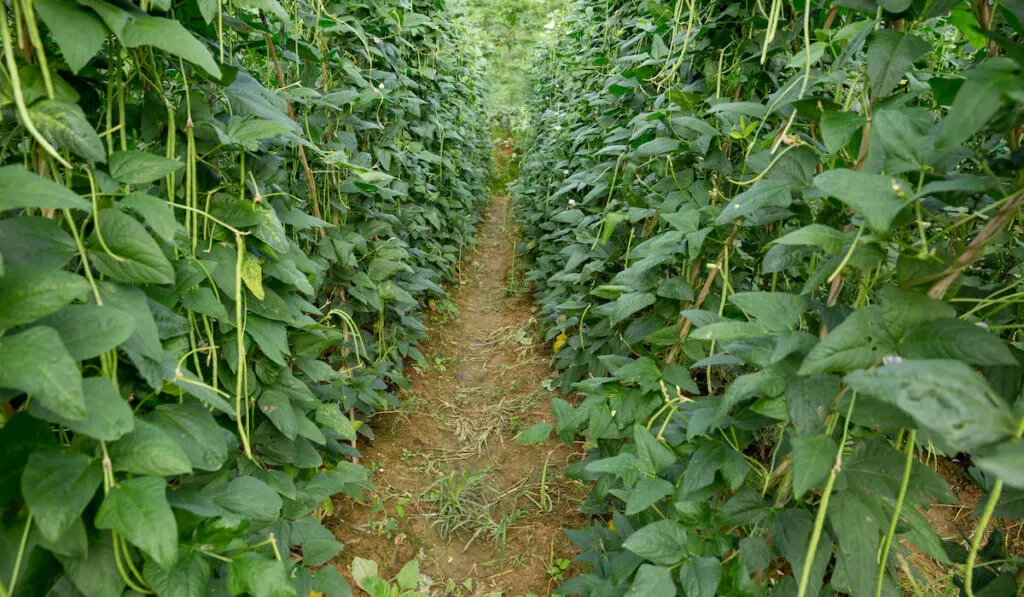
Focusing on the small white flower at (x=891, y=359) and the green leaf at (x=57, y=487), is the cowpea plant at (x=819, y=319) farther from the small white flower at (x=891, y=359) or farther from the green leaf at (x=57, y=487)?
the green leaf at (x=57, y=487)

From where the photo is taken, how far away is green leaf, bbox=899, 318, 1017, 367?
0.78 m

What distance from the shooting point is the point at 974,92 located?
714 mm

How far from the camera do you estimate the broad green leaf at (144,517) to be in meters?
0.78

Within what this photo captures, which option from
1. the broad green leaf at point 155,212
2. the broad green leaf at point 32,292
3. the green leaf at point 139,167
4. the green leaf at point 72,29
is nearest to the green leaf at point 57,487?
the broad green leaf at point 32,292

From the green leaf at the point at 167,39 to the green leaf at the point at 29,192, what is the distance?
0.27m

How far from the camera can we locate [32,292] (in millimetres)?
721

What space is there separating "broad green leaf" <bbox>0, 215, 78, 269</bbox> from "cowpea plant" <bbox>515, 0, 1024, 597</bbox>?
1.18m

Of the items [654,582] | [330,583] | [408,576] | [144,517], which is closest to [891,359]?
[654,582]

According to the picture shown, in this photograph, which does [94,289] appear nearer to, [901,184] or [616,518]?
[901,184]

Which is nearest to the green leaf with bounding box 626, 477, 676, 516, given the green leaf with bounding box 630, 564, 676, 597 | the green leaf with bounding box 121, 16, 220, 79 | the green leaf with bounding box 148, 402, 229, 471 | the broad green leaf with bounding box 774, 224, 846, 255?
the green leaf with bounding box 630, 564, 676, 597

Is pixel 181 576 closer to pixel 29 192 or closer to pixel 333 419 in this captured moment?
pixel 29 192

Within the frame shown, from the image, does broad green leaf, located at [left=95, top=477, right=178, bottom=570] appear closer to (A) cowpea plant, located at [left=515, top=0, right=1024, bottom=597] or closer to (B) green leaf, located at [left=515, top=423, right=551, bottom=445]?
(A) cowpea plant, located at [left=515, top=0, right=1024, bottom=597]

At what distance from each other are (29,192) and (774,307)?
49.1 inches

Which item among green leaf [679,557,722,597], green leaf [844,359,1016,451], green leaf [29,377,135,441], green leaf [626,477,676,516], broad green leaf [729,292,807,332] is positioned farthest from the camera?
green leaf [626,477,676,516]
